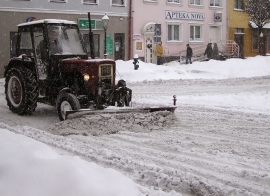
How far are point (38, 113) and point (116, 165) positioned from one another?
5.58m

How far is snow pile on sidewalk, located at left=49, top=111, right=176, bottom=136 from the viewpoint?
26.3 ft

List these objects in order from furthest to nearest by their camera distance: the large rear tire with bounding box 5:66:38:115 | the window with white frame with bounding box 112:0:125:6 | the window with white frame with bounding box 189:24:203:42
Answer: the window with white frame with bounding box 189:24:203:42, the window with white frame with bounding box 112:0:125:6, the large rear tire with bounding box 5:66:38:115

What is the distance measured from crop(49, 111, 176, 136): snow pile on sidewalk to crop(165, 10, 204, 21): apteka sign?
2344cm

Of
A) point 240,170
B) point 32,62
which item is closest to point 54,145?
point 240,170

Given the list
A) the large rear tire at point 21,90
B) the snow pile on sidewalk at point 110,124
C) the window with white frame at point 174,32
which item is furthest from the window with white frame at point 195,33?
the snow pile on sidewalk at point 110,124

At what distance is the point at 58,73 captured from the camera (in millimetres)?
9742

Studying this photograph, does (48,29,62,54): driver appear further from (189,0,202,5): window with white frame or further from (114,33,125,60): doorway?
(189,0,202,5): window with white frame

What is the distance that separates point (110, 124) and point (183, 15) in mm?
25368

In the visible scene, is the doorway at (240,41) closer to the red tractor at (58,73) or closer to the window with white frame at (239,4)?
the window with white frame at (239,4)

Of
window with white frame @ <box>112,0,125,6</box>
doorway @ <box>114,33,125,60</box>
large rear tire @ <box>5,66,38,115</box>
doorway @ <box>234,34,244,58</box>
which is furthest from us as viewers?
doorway @ <box>234,34,244,58</box>

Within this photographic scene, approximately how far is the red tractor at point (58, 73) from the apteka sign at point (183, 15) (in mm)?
21778

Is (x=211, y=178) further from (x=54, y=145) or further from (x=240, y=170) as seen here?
(x=54, y=145)

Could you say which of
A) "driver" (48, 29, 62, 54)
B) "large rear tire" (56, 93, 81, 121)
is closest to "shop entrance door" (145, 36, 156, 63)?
"driver" (48, 29, 62, 54)

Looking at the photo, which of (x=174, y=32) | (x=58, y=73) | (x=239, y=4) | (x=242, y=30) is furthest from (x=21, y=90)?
(x=239, y=4)
